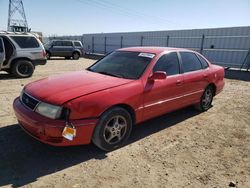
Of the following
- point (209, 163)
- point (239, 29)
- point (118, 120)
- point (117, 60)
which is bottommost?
point (209, 163)

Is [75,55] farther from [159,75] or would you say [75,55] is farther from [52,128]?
[52,128]

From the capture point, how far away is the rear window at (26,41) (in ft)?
32.8

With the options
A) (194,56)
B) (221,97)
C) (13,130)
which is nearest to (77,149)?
(13,130)

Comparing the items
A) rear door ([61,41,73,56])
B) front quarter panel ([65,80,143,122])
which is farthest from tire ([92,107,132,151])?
rear door ([61,41,73,56])

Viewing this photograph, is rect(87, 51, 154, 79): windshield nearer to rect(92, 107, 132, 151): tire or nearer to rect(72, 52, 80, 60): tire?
rect(92, 107, 132, 151): tire

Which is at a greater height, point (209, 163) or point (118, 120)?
point (118, 120)

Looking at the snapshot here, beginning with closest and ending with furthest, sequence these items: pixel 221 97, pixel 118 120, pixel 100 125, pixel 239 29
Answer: pixel 100 125, pixel 118 120, pixel 221 97, pixel 239 29

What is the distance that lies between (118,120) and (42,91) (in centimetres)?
124

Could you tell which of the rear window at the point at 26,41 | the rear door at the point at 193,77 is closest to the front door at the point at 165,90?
the rear door at the point at 193,77

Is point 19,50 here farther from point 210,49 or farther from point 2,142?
point 210,49

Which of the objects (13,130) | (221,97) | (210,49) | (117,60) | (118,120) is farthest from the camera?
(210,49)

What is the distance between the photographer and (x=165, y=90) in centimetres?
459

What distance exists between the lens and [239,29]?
15.8 meters

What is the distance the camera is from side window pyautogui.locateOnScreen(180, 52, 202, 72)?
529 cm
